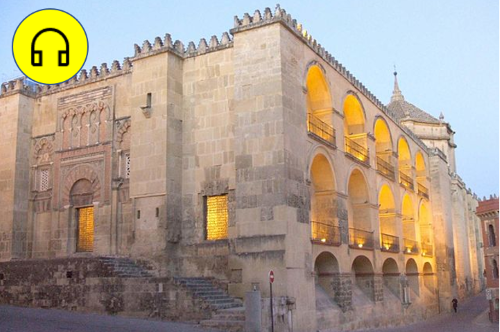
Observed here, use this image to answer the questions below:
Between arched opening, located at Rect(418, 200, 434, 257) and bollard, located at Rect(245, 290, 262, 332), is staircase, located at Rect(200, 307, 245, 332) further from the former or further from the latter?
arched opening, located at Rect(418, 200, 434, 257)

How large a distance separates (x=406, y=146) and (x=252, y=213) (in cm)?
1794

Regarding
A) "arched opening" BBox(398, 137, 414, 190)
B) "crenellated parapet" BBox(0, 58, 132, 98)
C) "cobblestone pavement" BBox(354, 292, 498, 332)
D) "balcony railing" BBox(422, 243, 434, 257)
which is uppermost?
"crenellated parapet" BBox(0, 58, 132, 98)

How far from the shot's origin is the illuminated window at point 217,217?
20.0m

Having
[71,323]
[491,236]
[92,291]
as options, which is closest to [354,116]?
[92,291]

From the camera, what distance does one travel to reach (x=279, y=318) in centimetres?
1620

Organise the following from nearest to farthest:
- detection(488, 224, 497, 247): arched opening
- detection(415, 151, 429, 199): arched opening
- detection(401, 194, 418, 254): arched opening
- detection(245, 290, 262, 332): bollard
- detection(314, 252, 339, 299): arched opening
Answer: detection(245, 290, 262, 332): bollard, detection(314, 252, 339, 299): arched opening, detection(401, 194, 418, 254): arched opening, detection(415, 151, 429, 199): arched opening, detection(488, 224, 497, 247): arched opening

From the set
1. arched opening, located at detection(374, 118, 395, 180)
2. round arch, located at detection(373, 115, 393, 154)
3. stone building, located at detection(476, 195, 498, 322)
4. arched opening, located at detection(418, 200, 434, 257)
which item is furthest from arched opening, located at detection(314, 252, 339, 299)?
stone building, located at detection(476, 195, 498, 322)

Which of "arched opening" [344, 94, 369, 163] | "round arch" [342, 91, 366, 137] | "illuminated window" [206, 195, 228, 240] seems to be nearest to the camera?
"illuminated window" [206, 195, 228, 240]

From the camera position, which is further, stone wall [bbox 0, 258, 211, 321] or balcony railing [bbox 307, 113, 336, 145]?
balcony railing [bbox 307, 113, 336, 145]

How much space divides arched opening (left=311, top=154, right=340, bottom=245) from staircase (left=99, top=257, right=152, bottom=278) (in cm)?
661

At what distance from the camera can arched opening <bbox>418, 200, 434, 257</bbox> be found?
34375 millimetres

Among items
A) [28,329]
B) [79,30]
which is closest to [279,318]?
[28,329]

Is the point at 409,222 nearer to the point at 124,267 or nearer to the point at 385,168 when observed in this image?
the point at 385,168

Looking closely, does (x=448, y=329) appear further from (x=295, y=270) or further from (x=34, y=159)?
(x=34, y=159)
